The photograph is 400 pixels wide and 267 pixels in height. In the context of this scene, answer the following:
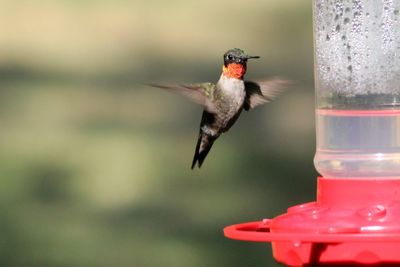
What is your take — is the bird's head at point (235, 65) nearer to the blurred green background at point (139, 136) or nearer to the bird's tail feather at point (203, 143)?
the bird's tail feather at point (203, 143)

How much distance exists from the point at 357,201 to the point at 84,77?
536 cm

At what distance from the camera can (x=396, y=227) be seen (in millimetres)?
3014

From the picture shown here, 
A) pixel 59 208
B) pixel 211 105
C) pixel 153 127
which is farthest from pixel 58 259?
pixel 211 105

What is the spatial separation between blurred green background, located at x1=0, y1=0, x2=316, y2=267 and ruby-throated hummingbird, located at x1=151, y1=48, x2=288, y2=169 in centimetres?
320

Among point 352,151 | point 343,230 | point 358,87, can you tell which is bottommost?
point 343,230

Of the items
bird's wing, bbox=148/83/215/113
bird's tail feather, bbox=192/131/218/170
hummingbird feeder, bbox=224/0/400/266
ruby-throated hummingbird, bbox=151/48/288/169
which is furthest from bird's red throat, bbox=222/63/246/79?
hummingbird feeder, bbox=224/0/400/266

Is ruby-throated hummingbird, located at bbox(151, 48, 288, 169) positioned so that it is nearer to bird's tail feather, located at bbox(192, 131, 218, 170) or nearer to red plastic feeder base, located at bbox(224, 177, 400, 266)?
bird's tail feather, located at bbox(192, 131, 218, 170)

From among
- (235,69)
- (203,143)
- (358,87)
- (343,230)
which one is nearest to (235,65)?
(235,69)

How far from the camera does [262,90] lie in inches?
172

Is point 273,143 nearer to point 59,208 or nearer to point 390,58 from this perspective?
point 59,208

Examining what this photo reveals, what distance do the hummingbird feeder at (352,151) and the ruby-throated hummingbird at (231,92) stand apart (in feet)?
2.04

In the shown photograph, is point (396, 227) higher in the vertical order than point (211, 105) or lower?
lower

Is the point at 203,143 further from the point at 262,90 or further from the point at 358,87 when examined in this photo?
the point at 358,87

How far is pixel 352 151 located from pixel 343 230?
1.53 feet
